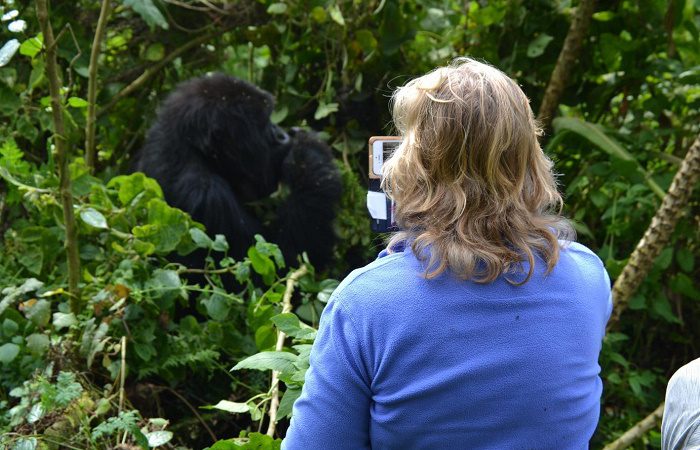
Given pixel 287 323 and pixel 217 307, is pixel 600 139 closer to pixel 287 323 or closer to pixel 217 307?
pixel 217 307

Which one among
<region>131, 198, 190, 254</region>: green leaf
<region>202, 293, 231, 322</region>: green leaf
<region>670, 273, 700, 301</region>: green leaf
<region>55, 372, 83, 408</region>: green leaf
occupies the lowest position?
<region>55, 372, 83, 408</region>: green leaf

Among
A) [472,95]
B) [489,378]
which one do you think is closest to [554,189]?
[472,95]

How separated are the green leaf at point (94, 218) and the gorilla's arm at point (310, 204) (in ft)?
3.63

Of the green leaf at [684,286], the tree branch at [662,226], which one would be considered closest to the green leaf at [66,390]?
the tree branch at [662,226]

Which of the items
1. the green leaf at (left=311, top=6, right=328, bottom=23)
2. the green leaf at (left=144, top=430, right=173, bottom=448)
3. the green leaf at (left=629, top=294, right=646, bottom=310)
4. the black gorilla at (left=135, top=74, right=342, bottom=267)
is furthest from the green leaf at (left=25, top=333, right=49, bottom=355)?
the green leaf at (left=629, top=294, right=646, bottom=310)

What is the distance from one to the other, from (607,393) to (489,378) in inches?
77.7

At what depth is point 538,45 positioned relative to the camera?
339 cm

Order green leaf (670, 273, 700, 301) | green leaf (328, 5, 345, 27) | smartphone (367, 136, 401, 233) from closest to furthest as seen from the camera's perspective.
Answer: smartphone (367, 136, 401, 233), green leaf (670, 273, 700, 301), green leaf (328, 5, 345, 27)

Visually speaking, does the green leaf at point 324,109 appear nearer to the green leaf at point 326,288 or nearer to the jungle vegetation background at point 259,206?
the jungle vegetation background at point 259,206

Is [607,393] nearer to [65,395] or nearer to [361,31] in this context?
[361,31]

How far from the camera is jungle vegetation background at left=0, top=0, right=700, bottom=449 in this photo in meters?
2.21

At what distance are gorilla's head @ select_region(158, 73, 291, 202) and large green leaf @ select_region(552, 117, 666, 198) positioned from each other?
1124 mm

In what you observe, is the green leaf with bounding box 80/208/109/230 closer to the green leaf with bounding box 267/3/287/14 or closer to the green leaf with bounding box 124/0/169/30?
the green leaf with bounding box 124/0/169/30

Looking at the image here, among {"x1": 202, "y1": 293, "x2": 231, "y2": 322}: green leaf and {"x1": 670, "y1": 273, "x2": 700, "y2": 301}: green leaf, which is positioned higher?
{"x1": 670, "y1": 273, "x2": 700, "y2": 301}: green leaf
